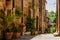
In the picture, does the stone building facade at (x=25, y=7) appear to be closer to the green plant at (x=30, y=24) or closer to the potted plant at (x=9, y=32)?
the green plant at (x=30, y=24)

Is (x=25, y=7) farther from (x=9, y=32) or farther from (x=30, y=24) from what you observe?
(x=9, y=32)

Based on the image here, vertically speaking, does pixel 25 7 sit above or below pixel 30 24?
above

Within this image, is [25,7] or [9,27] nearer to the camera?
[9,27]

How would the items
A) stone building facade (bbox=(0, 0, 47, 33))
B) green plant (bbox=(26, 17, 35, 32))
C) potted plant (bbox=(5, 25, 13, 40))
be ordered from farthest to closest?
1. green plant (bbox=(26, 17, 35, 32))
2. stone building facade (bbox=(0, 0, 47, 33))
3. potted plant (bbox=(5, 25, 13, 40))

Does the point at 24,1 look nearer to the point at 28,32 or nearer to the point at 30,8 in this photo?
the point at 30,8

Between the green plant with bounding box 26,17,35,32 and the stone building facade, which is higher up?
the stone building facade

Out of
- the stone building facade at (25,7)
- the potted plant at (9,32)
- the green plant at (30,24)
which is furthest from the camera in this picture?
the green plant at (30,24)

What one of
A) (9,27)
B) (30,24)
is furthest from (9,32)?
(30,24)

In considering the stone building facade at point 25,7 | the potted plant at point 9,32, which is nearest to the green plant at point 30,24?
the stone building facade at point 25,7

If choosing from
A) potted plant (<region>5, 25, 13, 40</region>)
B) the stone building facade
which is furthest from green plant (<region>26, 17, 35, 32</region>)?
potted plant (<region>5, 25, 13, 40</region>)

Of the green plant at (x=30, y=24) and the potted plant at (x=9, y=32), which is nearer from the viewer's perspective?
the potted plant at (x=9, y=32)

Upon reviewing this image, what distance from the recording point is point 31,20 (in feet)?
46.0

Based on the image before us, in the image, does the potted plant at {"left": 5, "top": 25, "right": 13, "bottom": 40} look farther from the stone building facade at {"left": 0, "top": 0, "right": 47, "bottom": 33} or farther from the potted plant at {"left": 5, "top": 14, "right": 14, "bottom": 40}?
the stone building facade at {"left": 0, "top": 0, "right": 47, "bottom": 33}

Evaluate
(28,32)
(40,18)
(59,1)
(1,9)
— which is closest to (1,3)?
(1,9)
